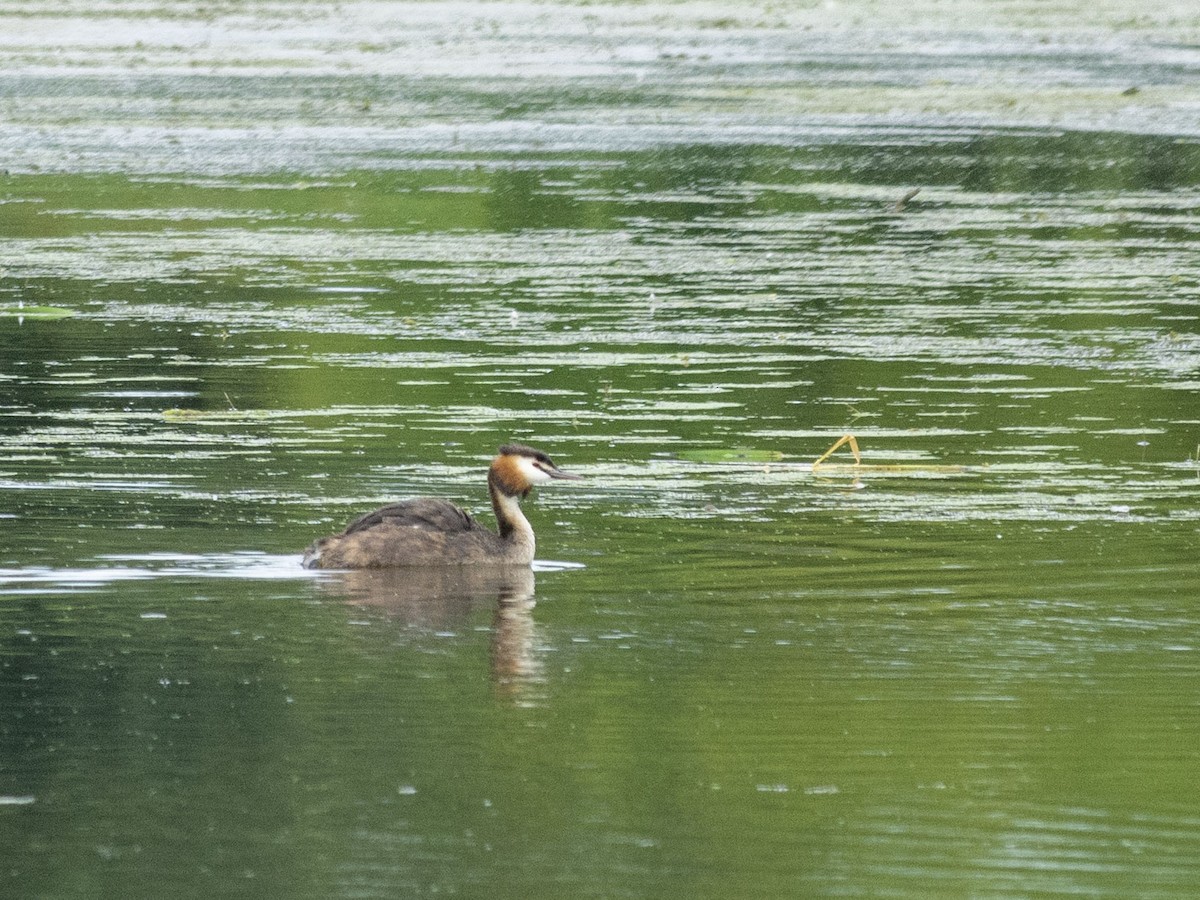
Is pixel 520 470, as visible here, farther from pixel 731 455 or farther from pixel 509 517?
pixel 731 455

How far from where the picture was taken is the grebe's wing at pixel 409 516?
11133mm

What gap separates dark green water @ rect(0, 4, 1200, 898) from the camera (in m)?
7.59

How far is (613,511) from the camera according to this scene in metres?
12.4

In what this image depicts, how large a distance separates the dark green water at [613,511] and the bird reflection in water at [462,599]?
0.12ft

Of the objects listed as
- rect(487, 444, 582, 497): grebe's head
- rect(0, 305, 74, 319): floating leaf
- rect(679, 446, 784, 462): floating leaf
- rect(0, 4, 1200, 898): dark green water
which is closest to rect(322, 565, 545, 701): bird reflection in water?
rect(0, 4, 1200, 898): dark green water

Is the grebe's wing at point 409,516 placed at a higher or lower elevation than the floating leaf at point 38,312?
lower

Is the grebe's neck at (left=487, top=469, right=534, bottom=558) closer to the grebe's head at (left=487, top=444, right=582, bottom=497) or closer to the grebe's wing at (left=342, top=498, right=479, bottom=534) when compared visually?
the grebe's head at (left=487, top=444, right=582, bottom=497)

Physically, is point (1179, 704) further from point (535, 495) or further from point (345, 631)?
point (535, 495)

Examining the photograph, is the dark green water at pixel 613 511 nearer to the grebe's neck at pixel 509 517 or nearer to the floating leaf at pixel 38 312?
the floating leaf at pixel 38 312

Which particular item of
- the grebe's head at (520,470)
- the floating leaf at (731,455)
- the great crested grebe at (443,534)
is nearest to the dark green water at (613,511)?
the floating leaf at (731,455)

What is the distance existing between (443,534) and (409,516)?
291 millimetres

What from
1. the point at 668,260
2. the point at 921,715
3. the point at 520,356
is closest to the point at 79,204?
the point at 668,260

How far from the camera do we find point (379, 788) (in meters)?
7.87

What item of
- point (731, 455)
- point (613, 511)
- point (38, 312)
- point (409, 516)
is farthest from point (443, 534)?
point (38, 312)
